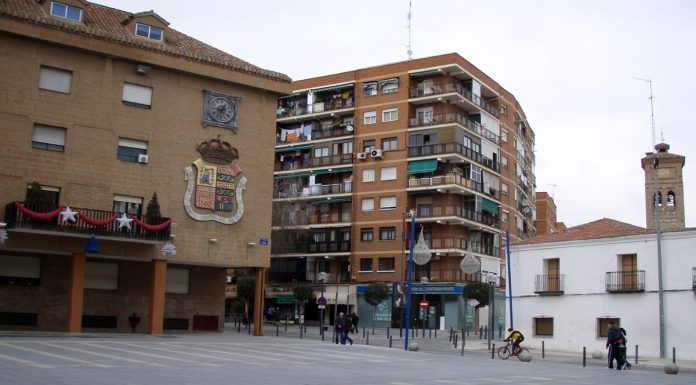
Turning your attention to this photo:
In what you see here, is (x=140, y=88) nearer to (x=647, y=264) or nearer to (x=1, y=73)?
(x=1, y=73)

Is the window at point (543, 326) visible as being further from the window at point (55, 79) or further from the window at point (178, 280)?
the window at point (55, 79)

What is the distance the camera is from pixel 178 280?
4009 cm

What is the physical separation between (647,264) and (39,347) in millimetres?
25354

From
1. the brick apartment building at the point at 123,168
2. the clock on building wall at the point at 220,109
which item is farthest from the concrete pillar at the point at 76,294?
the clock on building wall at the point at 220,109

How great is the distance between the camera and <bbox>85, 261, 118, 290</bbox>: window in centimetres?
→ 3691

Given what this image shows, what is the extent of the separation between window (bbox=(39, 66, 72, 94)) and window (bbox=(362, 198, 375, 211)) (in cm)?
3606

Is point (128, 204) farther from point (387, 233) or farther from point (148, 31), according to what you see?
point (387, 233)

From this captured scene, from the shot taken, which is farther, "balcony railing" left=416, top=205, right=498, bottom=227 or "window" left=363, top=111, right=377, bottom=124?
"window" left=363, top=111, right=377, bottom=124

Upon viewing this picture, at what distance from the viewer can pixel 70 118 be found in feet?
114

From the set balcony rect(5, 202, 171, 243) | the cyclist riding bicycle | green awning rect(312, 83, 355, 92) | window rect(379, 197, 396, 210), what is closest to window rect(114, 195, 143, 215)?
balcony rect(5, 202, 171, 243)

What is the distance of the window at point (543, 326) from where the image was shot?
38.6 metres

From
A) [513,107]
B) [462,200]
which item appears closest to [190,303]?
[462,200]

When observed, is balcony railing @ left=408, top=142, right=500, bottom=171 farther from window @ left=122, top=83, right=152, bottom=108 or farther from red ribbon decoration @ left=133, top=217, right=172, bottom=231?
red ribbon decoration @ left=133, top=217, right=172, bottom=231

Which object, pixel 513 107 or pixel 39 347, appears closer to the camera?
pixel 39 347
